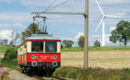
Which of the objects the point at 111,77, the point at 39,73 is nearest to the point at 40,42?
the point at 39,73

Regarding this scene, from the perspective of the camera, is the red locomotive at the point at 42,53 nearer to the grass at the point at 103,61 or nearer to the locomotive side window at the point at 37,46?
the locomotive side window at the point at 37,46

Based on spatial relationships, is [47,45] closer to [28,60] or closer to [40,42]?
[40,42]

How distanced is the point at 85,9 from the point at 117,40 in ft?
310

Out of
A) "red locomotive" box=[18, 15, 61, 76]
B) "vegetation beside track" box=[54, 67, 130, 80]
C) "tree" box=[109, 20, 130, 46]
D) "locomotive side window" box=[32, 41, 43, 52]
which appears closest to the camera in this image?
"vegetation beside track" box=[54, 67, 130, 80]

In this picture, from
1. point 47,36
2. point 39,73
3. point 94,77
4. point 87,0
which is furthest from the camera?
point 39,73

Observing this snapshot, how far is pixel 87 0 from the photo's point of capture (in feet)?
60.7

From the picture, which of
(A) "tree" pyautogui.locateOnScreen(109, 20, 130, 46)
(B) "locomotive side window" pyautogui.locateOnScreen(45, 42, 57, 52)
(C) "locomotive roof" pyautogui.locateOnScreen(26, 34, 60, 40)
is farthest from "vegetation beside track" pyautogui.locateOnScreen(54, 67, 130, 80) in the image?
(A) "tree" pyautogui.locateOnScreen(109, 20, 130, 46)

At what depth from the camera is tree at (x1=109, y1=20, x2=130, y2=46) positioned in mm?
110375

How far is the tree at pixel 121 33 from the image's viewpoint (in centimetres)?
11038

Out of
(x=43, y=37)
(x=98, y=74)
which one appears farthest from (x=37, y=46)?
(x=98, y=74)

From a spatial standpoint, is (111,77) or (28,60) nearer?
(111,77)

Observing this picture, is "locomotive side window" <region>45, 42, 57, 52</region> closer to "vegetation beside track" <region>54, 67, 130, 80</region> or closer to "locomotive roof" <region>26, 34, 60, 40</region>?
"locomotive roof" <region>26, 34, 60, 40</region>

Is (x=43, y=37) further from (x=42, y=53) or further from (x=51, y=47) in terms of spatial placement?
(x=42, y=53)

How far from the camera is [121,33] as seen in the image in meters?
111
